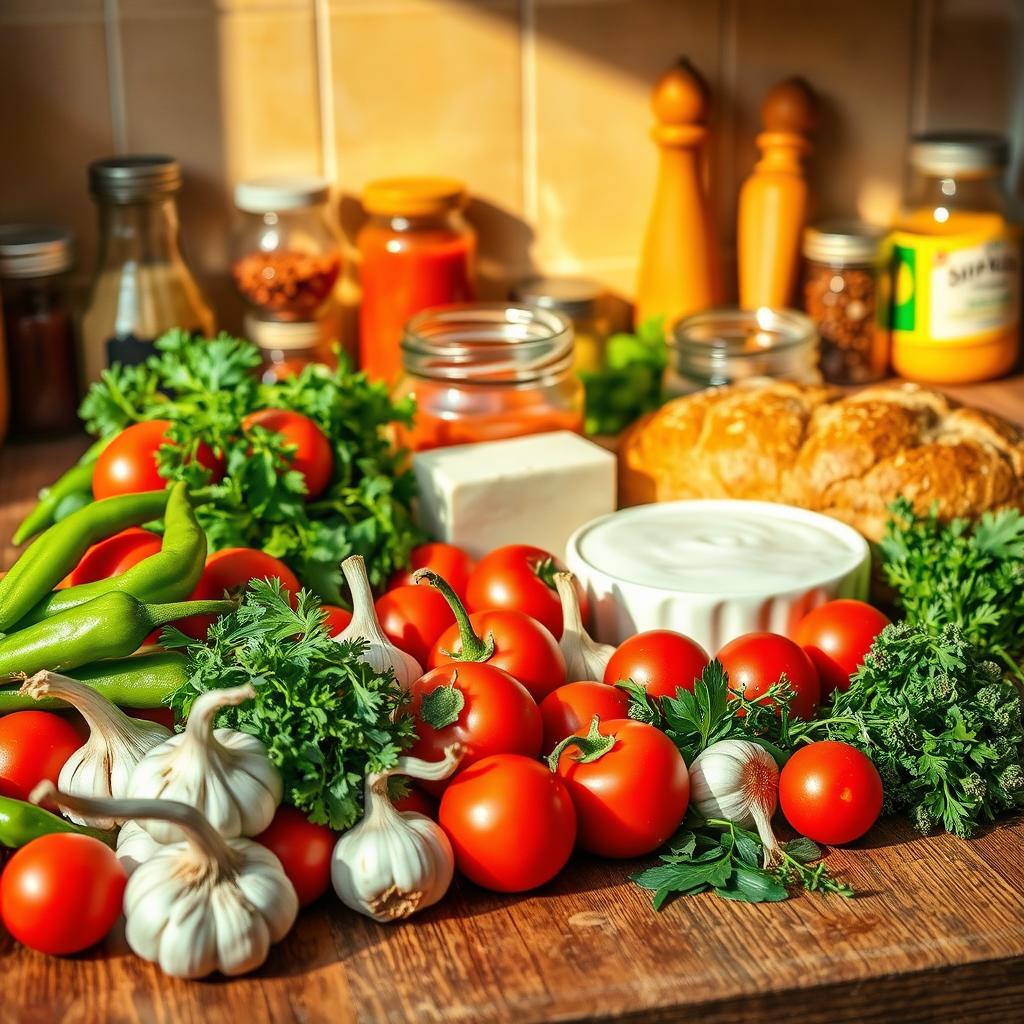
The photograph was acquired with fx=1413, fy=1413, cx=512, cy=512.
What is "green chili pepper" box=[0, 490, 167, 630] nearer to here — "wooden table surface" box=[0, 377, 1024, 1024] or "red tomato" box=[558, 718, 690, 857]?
"wooden table surface" box=[0, 377, 1024, 1024]

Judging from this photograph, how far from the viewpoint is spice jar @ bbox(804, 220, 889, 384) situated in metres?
1.82

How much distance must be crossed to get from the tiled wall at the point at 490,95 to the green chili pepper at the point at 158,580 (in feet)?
2.60

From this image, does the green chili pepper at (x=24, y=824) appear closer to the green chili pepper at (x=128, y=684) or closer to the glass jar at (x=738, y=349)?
the green chili pepper at (x=128, y=684)

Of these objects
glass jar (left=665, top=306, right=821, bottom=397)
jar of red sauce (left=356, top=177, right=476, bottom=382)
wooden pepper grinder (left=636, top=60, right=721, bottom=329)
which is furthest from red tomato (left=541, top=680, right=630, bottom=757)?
wooden pepper grinder (left=636, top=60, right=721, bottom=329)

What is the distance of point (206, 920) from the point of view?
806 mm

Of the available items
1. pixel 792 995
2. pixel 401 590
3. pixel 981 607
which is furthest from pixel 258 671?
pixel 981 607

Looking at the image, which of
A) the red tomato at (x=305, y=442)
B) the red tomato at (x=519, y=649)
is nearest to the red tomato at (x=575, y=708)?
the red tomato at (x=519, y=649)

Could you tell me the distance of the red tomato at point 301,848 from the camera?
0.87m

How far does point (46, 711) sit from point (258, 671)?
20cm

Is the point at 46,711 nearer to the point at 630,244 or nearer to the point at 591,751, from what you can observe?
the point at 591,751

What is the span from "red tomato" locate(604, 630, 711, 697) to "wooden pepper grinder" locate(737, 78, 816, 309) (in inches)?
36.7

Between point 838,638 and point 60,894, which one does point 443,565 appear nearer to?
point 838,638

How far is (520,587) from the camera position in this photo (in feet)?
3.90

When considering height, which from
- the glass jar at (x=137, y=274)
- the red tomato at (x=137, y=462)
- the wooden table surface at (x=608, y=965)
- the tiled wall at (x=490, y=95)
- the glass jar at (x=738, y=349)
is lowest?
the wooden table surface at (x=608, y=965)
